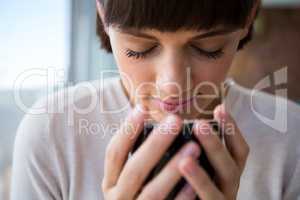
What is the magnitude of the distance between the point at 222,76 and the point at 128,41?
0.52 feet

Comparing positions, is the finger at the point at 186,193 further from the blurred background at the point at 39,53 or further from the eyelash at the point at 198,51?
the blurred background at the point at 39,53

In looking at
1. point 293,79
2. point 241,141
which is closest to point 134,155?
point 241,141

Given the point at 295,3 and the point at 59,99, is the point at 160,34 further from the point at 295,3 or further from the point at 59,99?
the point at 295,3

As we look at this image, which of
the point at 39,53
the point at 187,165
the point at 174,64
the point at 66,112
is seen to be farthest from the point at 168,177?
the point at 39,53

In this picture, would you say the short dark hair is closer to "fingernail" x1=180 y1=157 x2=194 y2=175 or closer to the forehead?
the forehead

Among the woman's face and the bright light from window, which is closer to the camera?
the woman's face

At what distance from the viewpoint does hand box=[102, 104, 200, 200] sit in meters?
0.48

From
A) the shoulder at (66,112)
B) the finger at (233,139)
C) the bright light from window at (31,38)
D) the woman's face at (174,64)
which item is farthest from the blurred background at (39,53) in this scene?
the finger at (233,139)

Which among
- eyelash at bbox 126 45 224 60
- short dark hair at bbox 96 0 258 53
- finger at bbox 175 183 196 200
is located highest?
short dark hair at bbox 96 0 258 53

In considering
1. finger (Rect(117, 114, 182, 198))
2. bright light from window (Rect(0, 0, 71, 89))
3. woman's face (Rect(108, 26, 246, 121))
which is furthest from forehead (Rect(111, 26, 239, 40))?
bright light from window (Rect(0, 0, 71, 89))

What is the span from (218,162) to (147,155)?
90mm

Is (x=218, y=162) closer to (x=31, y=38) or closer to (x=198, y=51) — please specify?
(x=198, y=51)

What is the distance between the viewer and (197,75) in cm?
57

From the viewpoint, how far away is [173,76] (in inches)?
20.7
